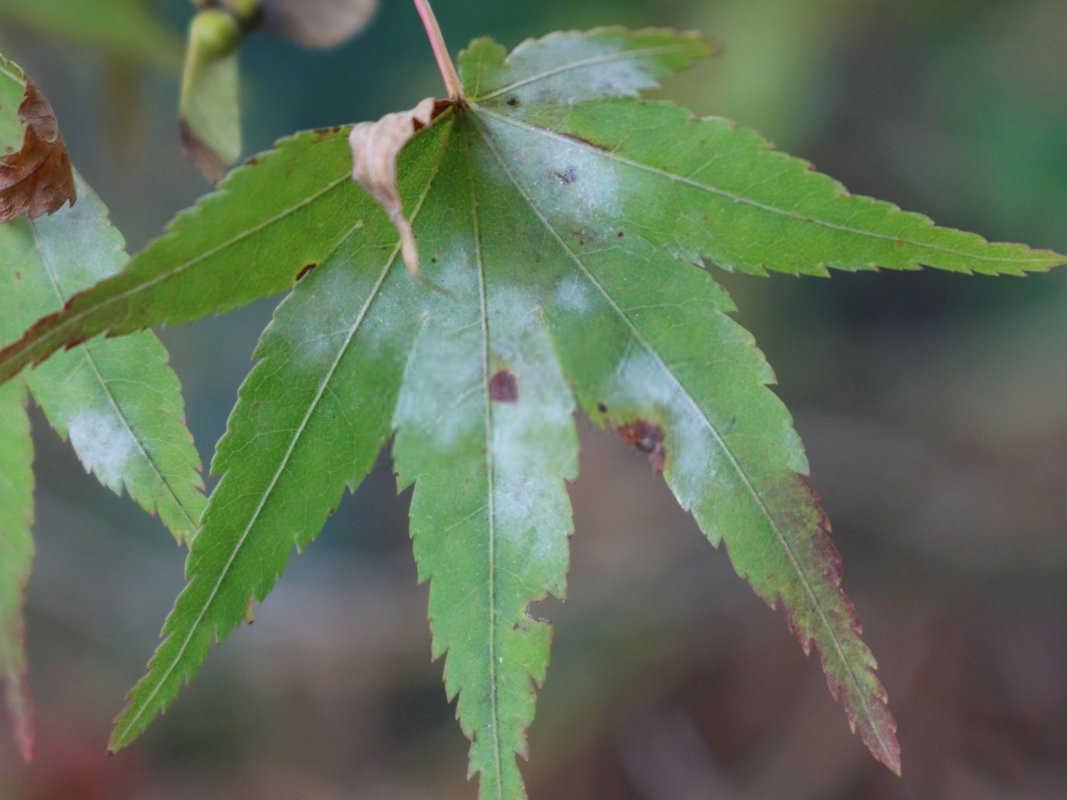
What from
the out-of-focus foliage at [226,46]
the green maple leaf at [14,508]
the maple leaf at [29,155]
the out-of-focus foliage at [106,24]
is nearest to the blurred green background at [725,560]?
the out-of-focus foliage at [106,24]

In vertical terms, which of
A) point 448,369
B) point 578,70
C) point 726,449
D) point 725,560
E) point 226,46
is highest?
point 226,46

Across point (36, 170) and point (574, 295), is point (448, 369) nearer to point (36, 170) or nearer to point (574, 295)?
point (574, 295)

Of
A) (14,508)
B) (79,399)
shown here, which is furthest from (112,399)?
(14,508)

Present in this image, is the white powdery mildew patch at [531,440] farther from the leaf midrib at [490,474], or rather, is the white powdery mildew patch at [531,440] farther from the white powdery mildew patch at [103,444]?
the white powdery mildew patch at [103,444]

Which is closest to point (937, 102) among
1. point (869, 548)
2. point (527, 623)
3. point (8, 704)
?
point (869, 548)

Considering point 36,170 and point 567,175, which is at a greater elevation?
point 36,170
